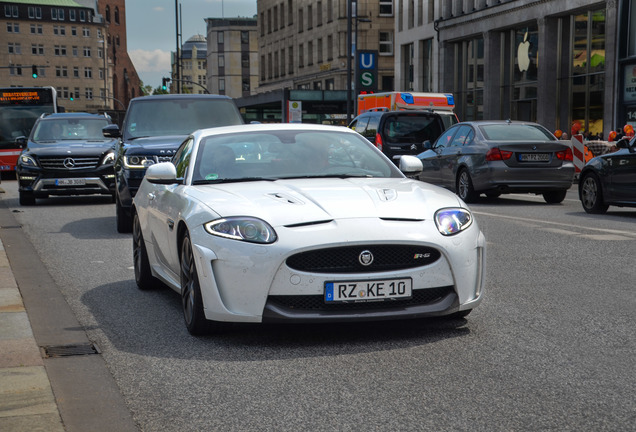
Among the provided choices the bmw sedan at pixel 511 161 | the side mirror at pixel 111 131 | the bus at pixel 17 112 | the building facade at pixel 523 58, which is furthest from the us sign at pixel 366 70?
the side mirror at pixel 111 131

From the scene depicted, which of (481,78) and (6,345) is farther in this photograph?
(481,78)

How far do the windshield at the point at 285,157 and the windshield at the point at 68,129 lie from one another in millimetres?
14460

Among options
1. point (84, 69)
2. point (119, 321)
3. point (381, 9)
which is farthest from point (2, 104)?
point (84, 69)

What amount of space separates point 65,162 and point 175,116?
5.51 m

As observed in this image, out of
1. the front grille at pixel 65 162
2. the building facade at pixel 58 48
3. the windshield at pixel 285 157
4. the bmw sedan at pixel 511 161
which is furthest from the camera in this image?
the building facade at pixel 58 48

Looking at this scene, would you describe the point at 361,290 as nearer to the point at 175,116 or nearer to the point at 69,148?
the point at 175,116

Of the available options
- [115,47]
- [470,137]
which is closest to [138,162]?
[470,137]

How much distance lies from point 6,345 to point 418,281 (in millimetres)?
2442

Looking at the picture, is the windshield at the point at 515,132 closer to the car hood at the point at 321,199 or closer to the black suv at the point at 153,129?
the black suv at the point at 153,129

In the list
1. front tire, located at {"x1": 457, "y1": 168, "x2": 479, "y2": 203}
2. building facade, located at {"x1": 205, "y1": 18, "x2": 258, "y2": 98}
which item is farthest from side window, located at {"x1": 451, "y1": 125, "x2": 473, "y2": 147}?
building facade, located at {"x1": 205, "y1": 18, "x2": 258, "y2": 98}

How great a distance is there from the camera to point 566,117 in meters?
40.1

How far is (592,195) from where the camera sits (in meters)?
16.1

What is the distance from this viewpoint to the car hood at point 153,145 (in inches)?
531

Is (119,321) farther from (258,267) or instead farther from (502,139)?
(502,139)
